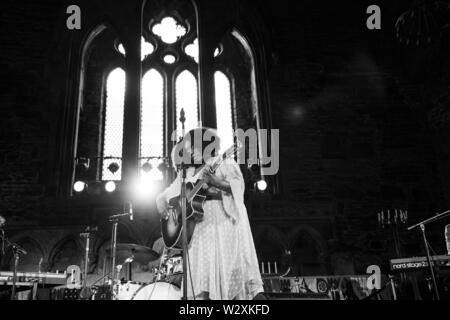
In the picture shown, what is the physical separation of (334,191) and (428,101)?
269 cm

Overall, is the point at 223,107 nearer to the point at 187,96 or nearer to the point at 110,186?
the point at 187,96

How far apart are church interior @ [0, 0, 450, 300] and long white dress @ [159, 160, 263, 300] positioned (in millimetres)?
2959

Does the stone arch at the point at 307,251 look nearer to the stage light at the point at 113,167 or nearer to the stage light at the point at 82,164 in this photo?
the stage light at the point at 113,167

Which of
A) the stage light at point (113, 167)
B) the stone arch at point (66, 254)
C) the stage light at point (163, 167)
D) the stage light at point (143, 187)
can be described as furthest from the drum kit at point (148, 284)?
the stage light at point (113, 167)

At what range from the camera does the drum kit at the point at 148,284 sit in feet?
13.4

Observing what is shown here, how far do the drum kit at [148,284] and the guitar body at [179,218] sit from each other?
20.8 inches

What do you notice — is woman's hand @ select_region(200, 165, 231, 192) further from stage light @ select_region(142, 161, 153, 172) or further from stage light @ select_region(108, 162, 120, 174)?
stage light @ select_region(108, 162, 120, 174)

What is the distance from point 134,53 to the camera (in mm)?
8578

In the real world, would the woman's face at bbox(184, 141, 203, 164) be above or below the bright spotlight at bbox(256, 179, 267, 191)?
below

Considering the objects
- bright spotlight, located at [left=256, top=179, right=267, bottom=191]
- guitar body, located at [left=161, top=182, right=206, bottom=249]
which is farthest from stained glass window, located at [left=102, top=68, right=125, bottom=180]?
guitar body, located at [left=161, top=182, right=206, bottom=249]

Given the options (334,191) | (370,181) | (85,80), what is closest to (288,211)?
(334,191)

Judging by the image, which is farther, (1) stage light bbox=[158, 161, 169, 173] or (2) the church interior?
(1) stage light bbox=[158, 161, 169, 173]

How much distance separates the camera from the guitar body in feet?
12.0
